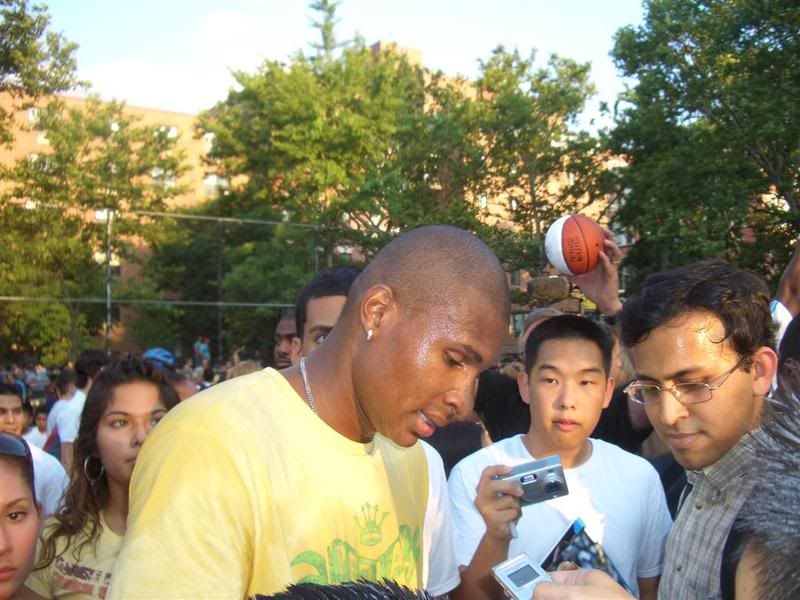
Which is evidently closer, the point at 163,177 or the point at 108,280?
the point at 108,280

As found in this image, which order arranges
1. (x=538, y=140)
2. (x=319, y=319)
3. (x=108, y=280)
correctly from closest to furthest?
1. (x=319, y=319)
2. (x=108, y=280)
3. (x=538, y=140)

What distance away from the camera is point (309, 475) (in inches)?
70.2

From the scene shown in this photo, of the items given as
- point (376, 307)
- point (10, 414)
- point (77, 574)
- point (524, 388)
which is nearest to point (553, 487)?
point (376, 307)

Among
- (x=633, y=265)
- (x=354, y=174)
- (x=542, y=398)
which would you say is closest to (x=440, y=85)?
(x=354, y=174)

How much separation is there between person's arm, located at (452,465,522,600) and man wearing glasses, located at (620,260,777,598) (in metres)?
0.50

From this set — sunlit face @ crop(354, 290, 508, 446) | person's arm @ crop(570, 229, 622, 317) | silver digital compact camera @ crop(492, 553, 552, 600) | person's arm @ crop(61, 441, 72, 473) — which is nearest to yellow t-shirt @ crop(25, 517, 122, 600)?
sunlit face @ crop(354, 290, 508, 446)

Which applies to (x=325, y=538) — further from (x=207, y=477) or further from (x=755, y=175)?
(x=755, y=175)

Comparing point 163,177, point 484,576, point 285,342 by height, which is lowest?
point 484,576

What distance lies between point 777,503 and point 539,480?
4.19 feet

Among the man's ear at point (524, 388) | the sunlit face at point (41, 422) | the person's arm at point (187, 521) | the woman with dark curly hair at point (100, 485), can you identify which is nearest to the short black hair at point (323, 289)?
the woman with dark curly hair at point (100, 485)

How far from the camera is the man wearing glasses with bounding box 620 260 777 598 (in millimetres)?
2271

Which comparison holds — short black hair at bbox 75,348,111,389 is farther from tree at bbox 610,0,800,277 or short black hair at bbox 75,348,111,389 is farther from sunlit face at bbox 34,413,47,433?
tree at bbox 610,0,800,277

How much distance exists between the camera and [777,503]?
1.26 metres

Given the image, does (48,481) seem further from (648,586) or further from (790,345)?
(790,345)
